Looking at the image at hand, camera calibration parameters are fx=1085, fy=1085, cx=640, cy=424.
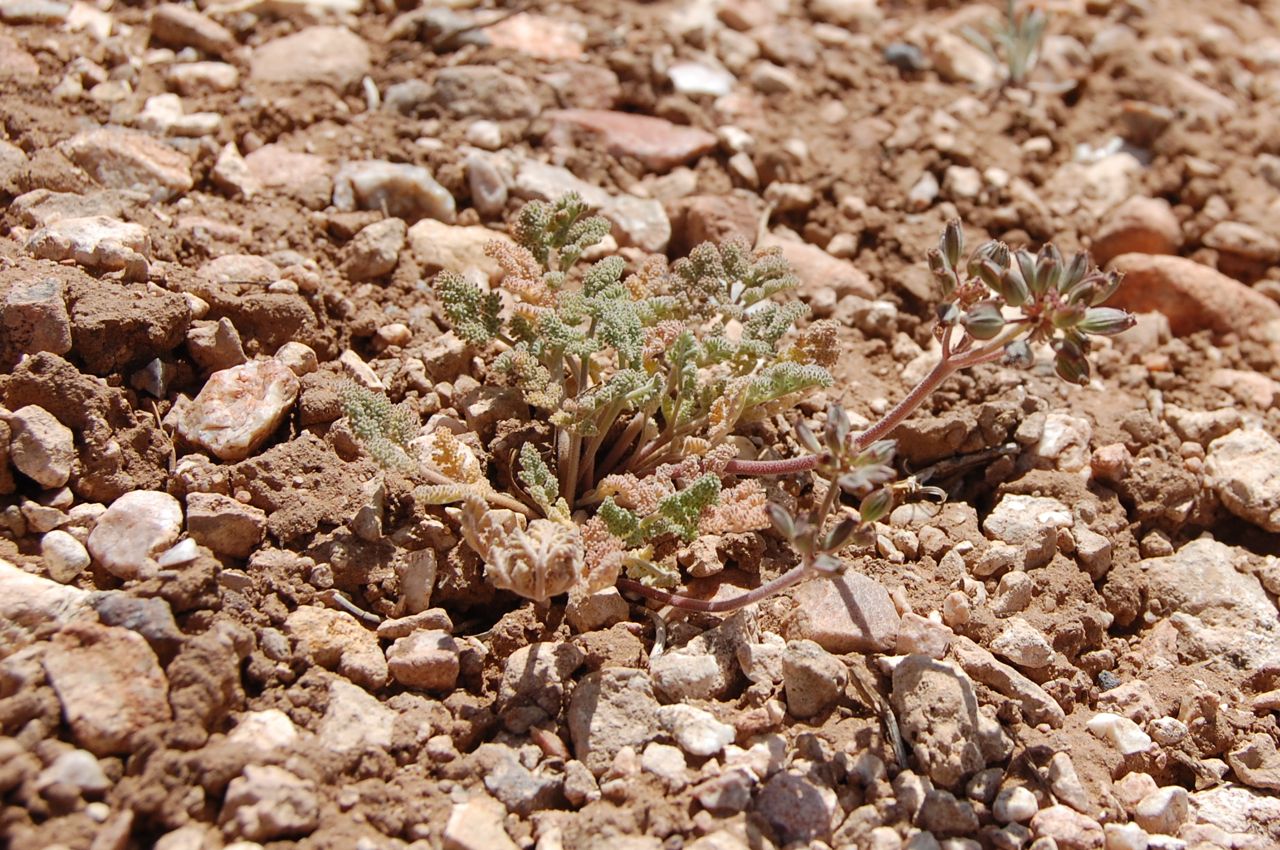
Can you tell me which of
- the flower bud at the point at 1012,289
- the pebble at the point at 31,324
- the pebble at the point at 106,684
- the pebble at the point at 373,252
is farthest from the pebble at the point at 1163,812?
the pebble at the point at 31,324

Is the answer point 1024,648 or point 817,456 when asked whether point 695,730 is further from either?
point 1024,648

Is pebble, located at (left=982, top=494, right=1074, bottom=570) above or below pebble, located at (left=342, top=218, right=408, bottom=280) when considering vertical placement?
below

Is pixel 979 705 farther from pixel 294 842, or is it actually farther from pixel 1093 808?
pixel 294 842

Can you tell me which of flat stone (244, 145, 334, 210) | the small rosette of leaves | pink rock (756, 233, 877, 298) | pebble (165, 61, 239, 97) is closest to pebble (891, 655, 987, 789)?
the small rosette of leaves

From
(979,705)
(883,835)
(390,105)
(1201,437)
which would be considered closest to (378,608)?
(883,835)

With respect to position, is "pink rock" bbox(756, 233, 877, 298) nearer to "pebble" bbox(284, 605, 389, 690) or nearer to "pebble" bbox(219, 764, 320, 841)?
"pebble" bbox(284, 605, 389, 690)

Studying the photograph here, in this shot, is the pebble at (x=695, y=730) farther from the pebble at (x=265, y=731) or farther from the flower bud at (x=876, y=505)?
the pebble at (x=265, y=731)
